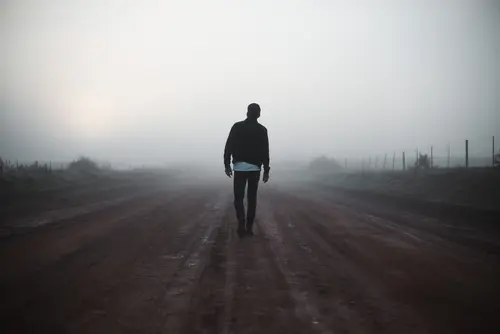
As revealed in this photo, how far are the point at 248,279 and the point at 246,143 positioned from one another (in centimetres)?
364

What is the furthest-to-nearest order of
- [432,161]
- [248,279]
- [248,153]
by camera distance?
[432,161], [248,153], [248,279]

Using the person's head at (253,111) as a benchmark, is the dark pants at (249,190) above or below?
below

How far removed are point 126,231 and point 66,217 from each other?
2.96 meters

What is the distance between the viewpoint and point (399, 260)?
575 cm

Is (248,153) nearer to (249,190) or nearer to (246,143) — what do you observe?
(246,143)

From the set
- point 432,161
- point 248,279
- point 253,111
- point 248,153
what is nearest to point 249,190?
point 248,153

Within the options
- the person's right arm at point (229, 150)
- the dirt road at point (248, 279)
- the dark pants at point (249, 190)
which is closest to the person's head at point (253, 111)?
the person's right arm at point (229, 150)

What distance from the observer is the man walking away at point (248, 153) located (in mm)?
7879

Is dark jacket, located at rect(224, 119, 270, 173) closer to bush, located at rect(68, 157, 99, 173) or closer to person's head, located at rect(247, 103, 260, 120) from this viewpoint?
person's head, located at rect(247, 103, 260, 120)

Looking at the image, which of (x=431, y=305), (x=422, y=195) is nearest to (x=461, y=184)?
(x=422, y=195)

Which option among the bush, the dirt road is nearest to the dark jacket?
the dirt road

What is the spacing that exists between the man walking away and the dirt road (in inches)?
27.8

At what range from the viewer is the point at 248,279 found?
15.4 feet

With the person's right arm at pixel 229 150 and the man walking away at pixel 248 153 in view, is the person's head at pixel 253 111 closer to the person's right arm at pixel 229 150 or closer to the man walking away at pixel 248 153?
the man walking away at pixel 248 153
